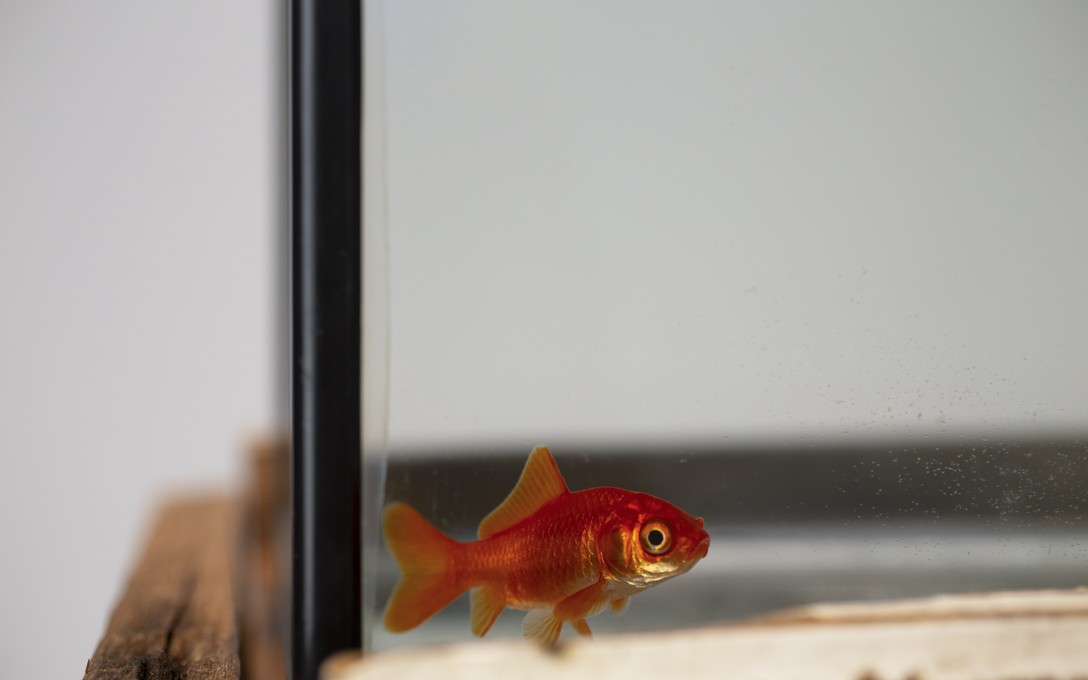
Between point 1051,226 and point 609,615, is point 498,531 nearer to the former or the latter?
point 609,615

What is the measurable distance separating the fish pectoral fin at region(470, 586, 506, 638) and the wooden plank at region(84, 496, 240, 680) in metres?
0.13

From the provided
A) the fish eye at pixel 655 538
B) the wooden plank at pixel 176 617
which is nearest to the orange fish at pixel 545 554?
the fish eye at pixel 655 538

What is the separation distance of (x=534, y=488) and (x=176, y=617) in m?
0.27

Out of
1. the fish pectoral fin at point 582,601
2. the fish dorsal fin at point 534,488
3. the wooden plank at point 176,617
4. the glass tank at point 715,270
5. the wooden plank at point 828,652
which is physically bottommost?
the wooden plank at point 176,617

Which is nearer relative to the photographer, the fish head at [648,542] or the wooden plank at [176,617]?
the fish head at [648,542]

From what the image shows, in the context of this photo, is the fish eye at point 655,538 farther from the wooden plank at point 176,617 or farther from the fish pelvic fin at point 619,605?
the wooden plank at point 176,617

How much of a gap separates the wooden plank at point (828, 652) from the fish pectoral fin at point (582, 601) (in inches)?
0.5

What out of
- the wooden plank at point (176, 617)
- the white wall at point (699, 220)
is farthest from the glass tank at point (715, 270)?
the wooden plank at point (176, 617)

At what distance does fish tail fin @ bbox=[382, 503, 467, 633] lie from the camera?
282mm

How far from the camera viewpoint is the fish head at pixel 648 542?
0.84ft

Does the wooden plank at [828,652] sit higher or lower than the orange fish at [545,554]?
lower

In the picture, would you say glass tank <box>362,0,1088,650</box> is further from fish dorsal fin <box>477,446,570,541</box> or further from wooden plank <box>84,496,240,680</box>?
wooden plank <box>84,496,240,680</box>

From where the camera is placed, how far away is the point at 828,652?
0.87ft

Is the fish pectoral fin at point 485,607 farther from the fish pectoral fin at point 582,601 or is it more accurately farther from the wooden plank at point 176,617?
the wooden plank at point 176,617
